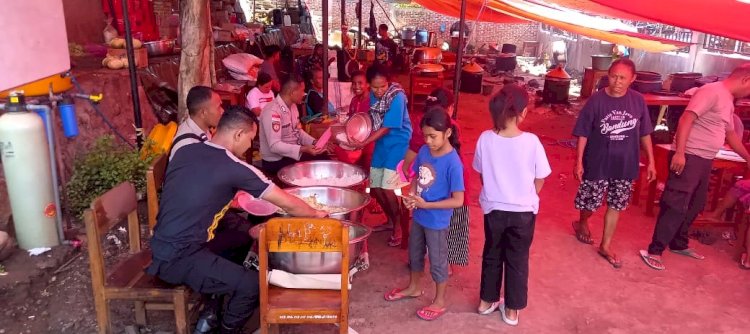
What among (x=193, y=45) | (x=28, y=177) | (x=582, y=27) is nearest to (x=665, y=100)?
(x=582, y=27)

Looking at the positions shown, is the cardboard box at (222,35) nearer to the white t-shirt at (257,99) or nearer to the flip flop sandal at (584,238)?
the white t-shirt at (257,99)

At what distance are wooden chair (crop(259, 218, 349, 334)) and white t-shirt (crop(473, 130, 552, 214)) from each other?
122 cm

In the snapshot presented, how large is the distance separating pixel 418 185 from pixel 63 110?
2.73 meters

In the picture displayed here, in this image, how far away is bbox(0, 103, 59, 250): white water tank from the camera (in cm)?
377

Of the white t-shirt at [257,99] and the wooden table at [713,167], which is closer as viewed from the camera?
the wooden table at [713,167]

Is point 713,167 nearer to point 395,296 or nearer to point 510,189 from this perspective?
point 510,189

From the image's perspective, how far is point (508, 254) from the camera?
346 centimetres

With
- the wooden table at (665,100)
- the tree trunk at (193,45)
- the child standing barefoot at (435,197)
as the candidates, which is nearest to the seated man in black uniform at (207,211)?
the child standing barefoot at (435,197)

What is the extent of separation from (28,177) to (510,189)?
338 centimetres

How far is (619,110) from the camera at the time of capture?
13.7ft

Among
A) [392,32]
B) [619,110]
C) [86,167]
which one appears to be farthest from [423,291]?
[392,32]

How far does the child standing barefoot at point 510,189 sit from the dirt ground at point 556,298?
348 mm

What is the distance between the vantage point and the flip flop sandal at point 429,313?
3.60 metres

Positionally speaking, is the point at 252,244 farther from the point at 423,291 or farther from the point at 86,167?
the point at 86,167
